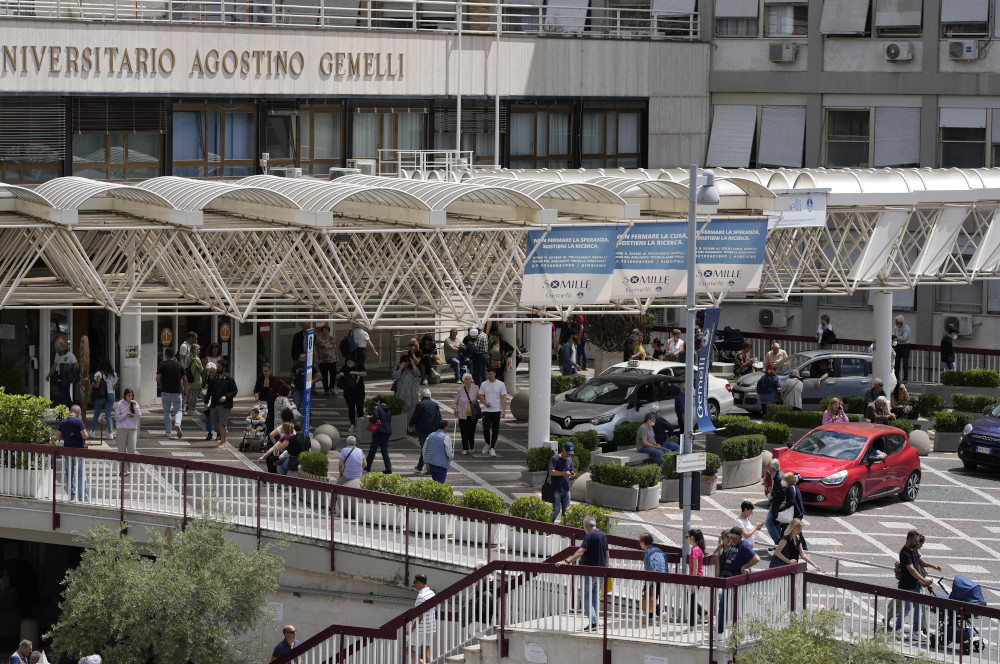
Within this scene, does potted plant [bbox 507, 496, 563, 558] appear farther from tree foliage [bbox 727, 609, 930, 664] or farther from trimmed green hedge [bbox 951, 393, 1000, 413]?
trimmed green hedge [bbox 951, 393, 1000, 413]

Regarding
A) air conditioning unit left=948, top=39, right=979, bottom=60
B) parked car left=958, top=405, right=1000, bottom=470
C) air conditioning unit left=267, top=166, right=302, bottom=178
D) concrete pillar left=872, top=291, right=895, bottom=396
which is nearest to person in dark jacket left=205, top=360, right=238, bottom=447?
air conditioning unit left=267, top=166, right=302, bottom=178

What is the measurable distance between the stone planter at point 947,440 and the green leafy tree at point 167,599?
52.4 ft

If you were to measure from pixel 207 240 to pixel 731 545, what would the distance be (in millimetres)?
15750

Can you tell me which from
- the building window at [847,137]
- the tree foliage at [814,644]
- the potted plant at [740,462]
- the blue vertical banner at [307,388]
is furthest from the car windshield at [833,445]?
the building window at [847,137]

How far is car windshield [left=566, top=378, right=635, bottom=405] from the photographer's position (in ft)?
109

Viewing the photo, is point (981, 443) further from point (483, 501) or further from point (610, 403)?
point (483, 501)

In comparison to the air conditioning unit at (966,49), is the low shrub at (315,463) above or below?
below

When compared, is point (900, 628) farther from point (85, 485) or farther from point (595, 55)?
point (595, 55)

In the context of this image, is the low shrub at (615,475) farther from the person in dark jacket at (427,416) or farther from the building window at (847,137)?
the building window at (847,137)

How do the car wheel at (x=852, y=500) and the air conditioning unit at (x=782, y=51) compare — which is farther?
the air conditioning unit at (x=782, y=51)

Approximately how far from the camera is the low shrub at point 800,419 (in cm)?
3297

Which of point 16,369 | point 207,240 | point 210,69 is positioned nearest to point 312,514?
point 207,240

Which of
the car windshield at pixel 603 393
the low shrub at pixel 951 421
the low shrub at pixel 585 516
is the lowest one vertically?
the low shrub at pixel 585 516

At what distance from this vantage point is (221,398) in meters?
31.5
